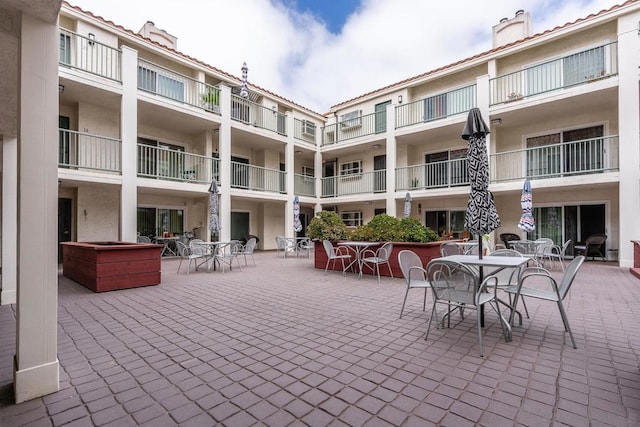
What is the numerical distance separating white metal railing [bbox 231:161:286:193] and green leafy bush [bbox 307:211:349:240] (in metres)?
5.87

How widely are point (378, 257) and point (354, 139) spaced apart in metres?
9.71

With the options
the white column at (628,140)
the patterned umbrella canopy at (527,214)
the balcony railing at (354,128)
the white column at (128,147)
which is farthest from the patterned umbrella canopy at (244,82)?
the white column at (628,140)

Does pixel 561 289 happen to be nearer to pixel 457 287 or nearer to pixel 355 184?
pixel 457 287

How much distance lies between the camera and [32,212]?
2.25 metres

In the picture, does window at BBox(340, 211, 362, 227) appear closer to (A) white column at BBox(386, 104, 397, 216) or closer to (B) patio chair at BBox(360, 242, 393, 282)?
(A) white column at BBox(386, 104, 397, 216)

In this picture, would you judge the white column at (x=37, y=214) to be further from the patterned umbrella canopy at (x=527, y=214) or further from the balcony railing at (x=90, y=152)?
the patterned umbrella canopy at (x=527, y=214)

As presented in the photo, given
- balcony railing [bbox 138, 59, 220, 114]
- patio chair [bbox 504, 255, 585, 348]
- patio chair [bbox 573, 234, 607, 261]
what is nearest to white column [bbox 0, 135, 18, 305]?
balcony railing [bbox 138, 59, 220, 114]

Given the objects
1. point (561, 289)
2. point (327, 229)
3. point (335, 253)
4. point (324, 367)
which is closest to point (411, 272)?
point (561, 289)

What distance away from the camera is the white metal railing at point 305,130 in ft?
52.5

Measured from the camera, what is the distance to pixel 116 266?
6.13m

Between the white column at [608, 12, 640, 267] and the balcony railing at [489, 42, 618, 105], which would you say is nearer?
the white column at [608, 12, 640, 267]

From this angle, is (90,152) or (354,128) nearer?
(90,152)

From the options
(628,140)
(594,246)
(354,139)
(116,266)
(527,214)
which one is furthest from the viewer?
(354,139)

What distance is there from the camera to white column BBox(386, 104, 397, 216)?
14.1 metres
